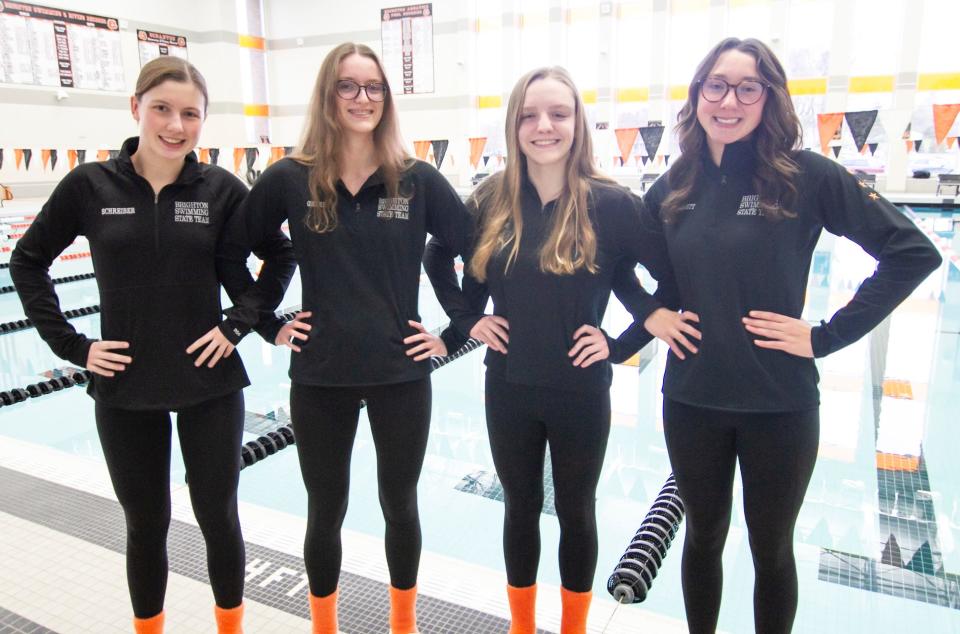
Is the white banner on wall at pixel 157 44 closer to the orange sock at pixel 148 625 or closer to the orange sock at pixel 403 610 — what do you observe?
the orange sock at pixel 148 625

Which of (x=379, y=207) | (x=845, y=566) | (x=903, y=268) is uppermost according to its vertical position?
(x=379, y=207)

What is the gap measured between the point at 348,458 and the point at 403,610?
43cm

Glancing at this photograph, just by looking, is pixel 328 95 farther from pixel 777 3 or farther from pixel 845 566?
pixel 777 3

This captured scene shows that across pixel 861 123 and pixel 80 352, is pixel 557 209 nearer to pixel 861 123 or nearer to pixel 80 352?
pixel 80 352

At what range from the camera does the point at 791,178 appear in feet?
4.57

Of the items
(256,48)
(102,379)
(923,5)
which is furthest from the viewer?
(256,48)

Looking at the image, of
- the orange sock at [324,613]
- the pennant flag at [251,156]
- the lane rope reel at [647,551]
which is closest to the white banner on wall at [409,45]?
the pennant flag at [251,156]

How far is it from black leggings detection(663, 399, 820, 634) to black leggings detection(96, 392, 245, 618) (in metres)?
1.05

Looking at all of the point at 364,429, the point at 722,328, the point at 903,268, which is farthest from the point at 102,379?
the point at 364,429

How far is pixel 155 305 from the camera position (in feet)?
5.00

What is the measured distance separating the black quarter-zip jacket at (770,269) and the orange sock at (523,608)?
0.67 meters

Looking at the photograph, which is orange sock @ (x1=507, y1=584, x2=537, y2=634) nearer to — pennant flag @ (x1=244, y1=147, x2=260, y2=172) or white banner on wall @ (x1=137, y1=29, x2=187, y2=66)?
pennant flag @ (x1=244, y1=147, x2=260, y2=172)

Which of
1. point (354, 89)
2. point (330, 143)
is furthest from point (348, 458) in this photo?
point (354, 89)

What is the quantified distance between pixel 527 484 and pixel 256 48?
1939 cm
